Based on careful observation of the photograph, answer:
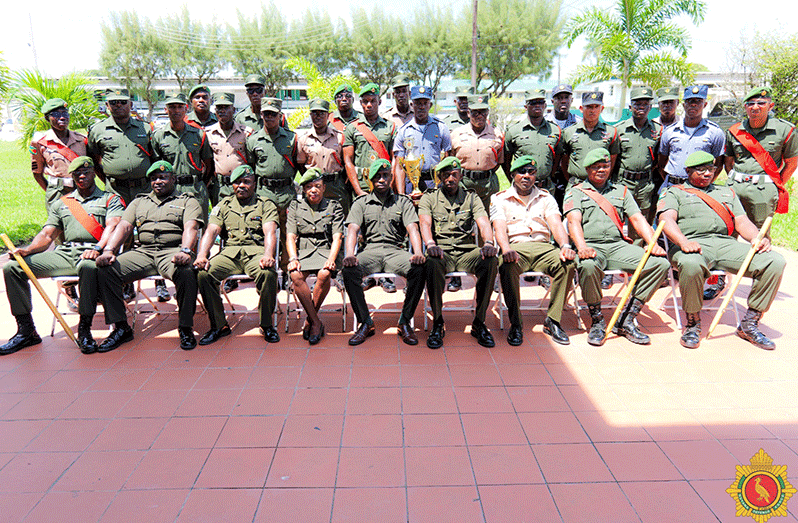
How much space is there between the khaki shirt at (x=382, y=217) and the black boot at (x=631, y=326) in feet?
6.62

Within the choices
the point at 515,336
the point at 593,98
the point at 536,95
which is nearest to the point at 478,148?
the point at 536,95

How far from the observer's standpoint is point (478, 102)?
5.80 m

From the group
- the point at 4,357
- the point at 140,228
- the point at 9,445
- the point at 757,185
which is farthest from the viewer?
the point at 757,185

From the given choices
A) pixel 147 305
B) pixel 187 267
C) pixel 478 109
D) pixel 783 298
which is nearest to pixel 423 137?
pixel 478 109

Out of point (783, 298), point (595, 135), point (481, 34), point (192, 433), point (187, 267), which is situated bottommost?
point (783, 298)

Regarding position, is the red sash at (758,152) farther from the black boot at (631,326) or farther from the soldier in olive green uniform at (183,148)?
the soldier in olive green uniform at (183,148)

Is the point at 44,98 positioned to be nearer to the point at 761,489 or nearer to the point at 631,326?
the point at 631,326

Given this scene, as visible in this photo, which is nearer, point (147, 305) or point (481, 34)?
point (147, 305)

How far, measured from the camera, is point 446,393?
142 inches

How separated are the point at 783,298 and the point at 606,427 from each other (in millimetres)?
3634

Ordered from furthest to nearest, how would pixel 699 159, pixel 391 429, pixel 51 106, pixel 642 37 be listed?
1. pixel 642 37
2. pixel 51 106
3. pixel 699 159
4. pixel 391 429

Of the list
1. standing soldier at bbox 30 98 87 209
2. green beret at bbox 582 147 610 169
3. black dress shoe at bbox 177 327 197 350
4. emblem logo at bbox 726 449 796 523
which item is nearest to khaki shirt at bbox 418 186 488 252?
green beret at bbox 582 147 610 169

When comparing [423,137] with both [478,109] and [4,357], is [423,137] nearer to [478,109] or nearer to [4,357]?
[478,109]

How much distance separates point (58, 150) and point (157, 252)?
162cm
